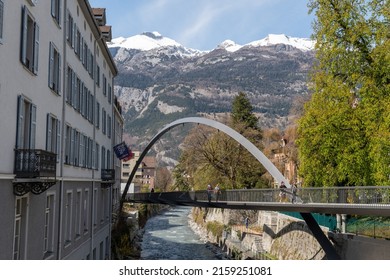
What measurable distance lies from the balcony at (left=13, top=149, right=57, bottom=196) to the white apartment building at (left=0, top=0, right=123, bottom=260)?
0.08ft

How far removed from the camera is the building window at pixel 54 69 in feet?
54.2

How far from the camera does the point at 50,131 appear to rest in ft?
54.0

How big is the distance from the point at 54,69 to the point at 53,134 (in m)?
2.40

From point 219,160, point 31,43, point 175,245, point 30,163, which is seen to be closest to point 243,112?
point 219,160

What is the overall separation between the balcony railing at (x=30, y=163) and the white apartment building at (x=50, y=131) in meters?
0.03

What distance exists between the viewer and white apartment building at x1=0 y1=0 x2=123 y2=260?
12133 millimetres

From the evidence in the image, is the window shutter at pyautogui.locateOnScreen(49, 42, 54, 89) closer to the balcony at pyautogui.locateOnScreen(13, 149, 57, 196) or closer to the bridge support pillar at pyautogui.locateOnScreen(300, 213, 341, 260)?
the balcony at pyautogui.locateOnScreen(13, 149, 57, 196)

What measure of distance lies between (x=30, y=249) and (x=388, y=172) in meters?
13.3

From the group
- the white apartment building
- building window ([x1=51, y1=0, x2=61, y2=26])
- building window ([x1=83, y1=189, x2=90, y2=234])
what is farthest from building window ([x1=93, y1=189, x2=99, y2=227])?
building window ([x1=51, y1=0, x2=61, y2=26])

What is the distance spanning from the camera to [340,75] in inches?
854

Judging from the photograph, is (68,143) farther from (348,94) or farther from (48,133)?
(348,94)
